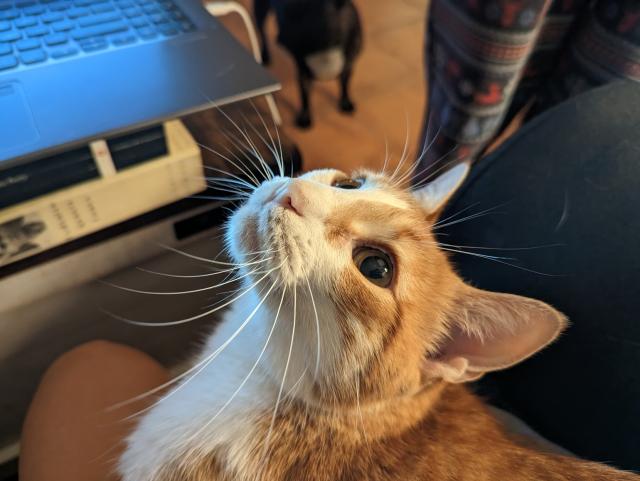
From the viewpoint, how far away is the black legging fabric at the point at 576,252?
649 millimetres

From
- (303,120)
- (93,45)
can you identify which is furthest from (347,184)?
(303,120)

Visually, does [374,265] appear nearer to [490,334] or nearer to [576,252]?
[490,334]

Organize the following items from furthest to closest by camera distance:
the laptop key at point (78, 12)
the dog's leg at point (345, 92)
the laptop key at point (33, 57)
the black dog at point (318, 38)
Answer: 1. the dog's leg at point (345, 92)
2. the black dog at point (318, 38)
3. the laptop key at point (78, 12)
4. the laptop key at point (33, 57)

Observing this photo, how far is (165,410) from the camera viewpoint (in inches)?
30.7

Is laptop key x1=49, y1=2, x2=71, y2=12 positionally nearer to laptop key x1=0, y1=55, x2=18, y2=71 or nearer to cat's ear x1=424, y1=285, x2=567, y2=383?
laptop key x1=0, y1=55, x2=18, y2=71

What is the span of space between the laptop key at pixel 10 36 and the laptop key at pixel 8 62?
6cm

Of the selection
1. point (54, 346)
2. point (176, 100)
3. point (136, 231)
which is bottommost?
point (54, 346)

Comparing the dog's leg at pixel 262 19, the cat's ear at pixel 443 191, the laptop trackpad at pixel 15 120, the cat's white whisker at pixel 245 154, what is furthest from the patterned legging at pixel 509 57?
the dog's leg at pixel 262 19

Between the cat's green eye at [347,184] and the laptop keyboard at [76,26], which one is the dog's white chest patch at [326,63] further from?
the cat's green eye at [347,184]

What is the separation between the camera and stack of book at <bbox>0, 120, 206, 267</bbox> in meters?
0.71

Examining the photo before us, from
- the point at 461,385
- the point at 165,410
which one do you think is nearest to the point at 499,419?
the point at 461,385

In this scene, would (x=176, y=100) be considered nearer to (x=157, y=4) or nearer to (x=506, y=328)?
(x=157, y=4)

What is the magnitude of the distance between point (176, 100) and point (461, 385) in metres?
0.68

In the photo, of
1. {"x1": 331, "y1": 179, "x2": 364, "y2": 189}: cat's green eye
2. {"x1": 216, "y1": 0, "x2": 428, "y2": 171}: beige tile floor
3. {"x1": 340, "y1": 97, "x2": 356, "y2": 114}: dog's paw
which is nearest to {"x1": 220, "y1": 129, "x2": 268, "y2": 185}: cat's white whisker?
{"x1": 331, "y1": 179, "x2": 364, "y2": 189}: cat's green eye
